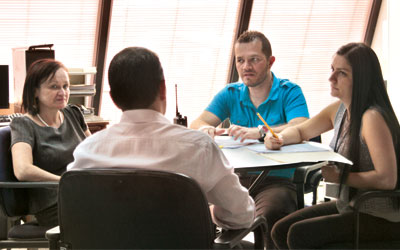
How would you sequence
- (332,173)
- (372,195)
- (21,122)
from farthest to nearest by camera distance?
1. (21,122)
2. (332,173)
3. (372,195)

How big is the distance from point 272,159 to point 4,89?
3.12 m

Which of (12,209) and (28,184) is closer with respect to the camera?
(28,184)

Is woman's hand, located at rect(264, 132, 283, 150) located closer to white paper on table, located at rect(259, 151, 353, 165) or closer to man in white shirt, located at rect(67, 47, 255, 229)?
white paper on table, located at rect(259, 151, 353, 165)

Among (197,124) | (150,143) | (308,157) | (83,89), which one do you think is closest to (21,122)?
(197,124)

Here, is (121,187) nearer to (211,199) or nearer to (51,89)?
(211,199)

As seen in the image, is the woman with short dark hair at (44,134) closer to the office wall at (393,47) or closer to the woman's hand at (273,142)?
the woman's hand at (273,142)

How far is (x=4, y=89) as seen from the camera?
465cm

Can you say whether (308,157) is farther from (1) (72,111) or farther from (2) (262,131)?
(1) (72,111)

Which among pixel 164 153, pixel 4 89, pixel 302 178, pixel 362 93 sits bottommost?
pixel 4 89

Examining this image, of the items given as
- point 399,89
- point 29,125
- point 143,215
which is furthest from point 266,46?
point 399,89

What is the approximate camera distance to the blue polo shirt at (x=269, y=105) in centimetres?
318

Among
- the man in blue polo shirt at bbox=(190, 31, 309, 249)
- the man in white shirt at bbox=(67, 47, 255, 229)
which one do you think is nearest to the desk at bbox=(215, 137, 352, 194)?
the man in white shirt at bbox=(67, 47, 255, 229)

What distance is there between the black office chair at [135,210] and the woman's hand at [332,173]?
821 mm

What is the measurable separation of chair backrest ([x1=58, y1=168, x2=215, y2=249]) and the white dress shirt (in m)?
0.09
